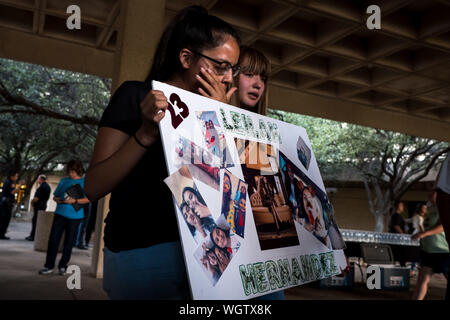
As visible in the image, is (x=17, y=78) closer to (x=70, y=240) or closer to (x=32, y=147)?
(x=32, y=147)

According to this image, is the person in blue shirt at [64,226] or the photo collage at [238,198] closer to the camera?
the photo collage at [238,198]

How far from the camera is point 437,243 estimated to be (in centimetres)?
520

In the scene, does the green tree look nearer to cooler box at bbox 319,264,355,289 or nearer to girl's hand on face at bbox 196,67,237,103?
cooler box at bbox 319,264,355,289

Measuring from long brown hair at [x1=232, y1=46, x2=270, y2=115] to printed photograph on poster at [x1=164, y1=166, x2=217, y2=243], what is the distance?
3.27 ft

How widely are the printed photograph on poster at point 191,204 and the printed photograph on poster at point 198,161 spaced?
2cm

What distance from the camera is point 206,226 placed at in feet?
3.30

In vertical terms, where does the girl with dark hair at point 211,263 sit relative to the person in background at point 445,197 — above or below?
below

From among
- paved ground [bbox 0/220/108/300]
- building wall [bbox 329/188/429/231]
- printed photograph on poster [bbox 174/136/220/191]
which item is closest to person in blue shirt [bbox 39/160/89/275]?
paved ground [bbox 0/220/108/300]

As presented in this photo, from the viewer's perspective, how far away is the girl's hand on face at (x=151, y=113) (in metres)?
0.98

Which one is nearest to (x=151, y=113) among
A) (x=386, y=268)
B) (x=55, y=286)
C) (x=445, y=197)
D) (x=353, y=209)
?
(x=445, y=197)

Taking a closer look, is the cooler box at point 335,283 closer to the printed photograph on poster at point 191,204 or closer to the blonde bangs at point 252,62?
the blonde bangs at point 252,62

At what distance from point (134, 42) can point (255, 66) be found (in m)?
4.02

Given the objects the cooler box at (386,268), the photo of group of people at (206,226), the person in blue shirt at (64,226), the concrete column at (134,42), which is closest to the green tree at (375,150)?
the cooler box at (386,268)

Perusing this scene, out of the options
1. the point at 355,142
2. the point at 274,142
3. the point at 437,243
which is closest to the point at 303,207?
the point at 274,142
